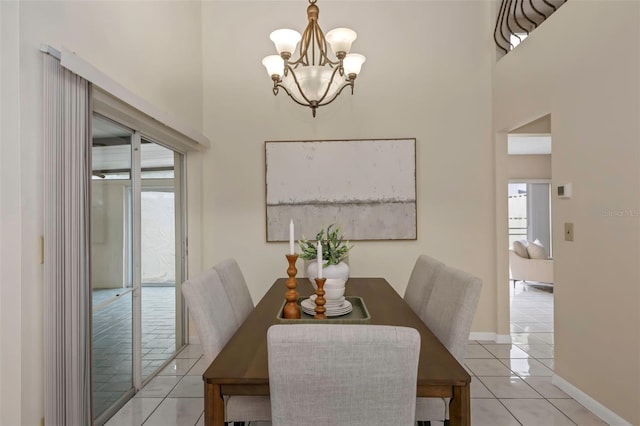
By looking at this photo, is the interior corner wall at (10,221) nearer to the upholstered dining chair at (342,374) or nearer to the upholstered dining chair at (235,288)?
the upholstered dining chair at (235,288)

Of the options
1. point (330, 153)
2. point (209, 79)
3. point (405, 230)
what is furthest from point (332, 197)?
point (209, 79)

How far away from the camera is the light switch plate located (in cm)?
252

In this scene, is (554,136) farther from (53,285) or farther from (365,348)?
(53,285)

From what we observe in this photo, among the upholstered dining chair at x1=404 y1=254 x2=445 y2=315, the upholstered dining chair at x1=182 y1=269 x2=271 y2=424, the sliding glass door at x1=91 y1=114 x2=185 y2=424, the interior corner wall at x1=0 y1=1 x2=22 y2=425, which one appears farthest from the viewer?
the sliding glass door at x1=91 y1=114 x2=185 y2=424

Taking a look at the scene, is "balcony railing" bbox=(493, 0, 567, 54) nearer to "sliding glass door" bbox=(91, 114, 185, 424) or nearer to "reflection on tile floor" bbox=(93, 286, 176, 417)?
"sliding glass door" bbox=(91, 114, 185, 424)

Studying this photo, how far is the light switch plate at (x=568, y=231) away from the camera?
252 centimetres

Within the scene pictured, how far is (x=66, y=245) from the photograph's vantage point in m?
1.73

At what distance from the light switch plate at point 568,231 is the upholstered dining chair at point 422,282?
105cm

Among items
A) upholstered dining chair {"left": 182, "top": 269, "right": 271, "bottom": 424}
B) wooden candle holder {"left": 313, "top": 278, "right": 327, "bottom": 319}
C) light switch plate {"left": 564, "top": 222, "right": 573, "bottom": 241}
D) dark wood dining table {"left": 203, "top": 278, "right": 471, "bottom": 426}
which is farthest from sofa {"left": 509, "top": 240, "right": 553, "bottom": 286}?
upholstered dining chair {"left": 182, "top": 269, "right": 271, "bottom": 424}

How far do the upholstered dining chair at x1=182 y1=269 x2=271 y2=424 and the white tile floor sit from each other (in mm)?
897

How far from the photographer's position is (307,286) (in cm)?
269

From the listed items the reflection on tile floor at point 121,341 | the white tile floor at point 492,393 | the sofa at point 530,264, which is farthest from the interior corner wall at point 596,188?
the sofa at point 530,264

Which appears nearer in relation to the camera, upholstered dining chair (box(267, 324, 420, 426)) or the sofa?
upholstered dining chair (box(267, 324, 420, 426))

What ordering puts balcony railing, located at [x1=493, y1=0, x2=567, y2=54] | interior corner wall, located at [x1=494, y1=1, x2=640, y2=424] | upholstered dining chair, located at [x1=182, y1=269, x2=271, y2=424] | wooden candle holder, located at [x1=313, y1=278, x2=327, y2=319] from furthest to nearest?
balcony railing, located at [x1=493, y1=0, x2=567, y2=54], interior corner wall, located at [x1=494, y1=1, x2=640, y2=424], wooden candle holder, located at [x1=313, y1=278, x2=327, y2=319], upholstered dining chair, located at [x1=182, y1=269, x2=271, y2=424]
